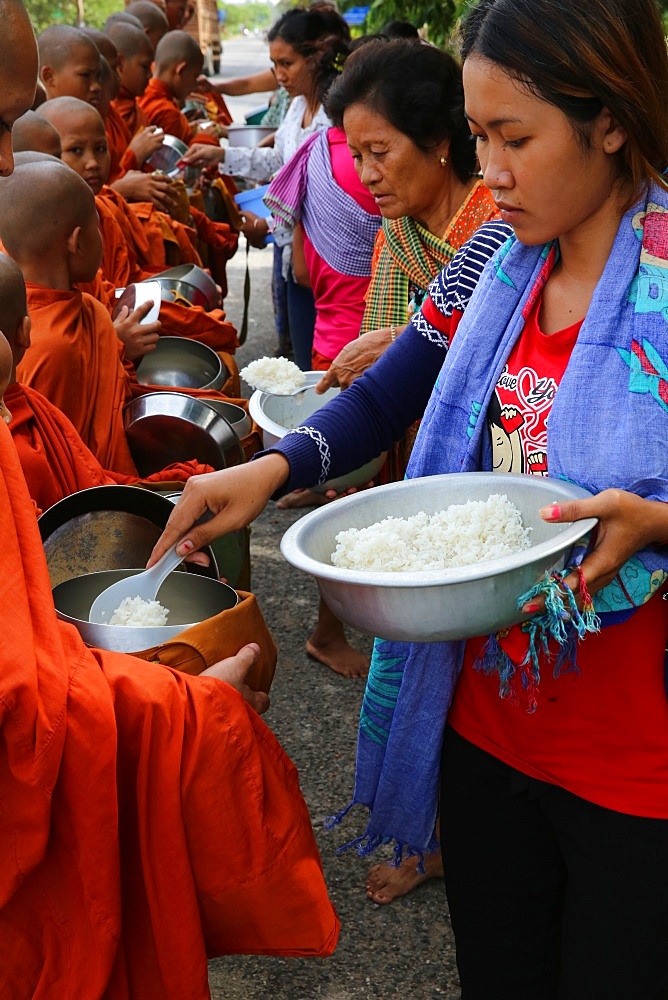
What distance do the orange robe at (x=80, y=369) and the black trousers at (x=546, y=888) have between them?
→ 156 centimetres

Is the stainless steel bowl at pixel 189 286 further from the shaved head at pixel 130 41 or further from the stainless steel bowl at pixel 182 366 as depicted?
the shaved head at pixel 130 41

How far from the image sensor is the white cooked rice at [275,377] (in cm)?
324

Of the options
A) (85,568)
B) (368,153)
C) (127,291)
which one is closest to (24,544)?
(85,568)

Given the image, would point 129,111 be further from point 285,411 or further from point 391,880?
point 391,880

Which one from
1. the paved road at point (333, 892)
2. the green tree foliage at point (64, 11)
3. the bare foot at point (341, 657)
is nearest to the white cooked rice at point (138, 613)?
the paved road at point (333, 892)

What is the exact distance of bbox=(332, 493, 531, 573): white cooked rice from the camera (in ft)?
4.90

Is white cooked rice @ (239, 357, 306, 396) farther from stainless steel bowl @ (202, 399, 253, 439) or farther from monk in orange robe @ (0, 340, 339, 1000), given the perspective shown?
monk in orange robe @ (0, 340, 339, 1000)

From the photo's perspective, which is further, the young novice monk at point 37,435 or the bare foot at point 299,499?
the bare foot at point 299,499

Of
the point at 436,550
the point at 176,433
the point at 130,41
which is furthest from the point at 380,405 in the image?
the point at 130,41

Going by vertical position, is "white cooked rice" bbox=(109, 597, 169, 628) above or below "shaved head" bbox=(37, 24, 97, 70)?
below

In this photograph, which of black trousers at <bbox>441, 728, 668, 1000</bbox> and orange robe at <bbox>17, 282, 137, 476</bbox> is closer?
black trousers at <bbox>441, 728, 668, 1000</bbox>

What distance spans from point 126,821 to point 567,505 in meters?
0.89

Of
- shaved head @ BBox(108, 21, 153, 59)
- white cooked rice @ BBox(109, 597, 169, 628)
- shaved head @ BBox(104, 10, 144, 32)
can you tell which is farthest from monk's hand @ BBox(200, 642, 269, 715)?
shaved head @ BBox(104, 10, 144, 32)

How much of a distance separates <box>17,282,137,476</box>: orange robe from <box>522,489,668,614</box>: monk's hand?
1850 mm
